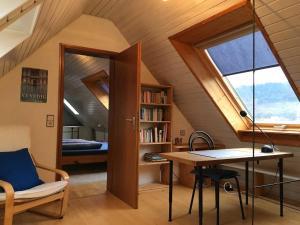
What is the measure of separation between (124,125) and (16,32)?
5.76 ft

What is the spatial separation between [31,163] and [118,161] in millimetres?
1088

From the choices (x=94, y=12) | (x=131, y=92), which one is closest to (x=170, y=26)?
(x=131, y=92)

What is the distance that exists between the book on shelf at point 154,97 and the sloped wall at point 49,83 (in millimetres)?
798

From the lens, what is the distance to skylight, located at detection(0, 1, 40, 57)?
1.72 meters

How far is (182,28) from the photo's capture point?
300 centimetres

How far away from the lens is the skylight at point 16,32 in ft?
5.66

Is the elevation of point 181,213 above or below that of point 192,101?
below

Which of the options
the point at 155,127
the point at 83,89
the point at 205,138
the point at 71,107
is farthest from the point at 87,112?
the point at 205,138

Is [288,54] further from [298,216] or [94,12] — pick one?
[94,12]

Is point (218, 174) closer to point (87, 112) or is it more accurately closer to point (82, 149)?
point (82, 149)

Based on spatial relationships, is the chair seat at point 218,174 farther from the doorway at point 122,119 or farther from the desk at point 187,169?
the desk at point 187,169

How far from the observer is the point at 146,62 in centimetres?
399

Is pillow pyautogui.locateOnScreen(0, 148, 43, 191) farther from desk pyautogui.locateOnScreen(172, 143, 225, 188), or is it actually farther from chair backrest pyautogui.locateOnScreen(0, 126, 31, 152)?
desk pyautogui.locateOnScreen(172, 143, 225, 188)

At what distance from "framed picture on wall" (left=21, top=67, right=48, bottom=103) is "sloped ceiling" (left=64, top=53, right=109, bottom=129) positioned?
154 cm
